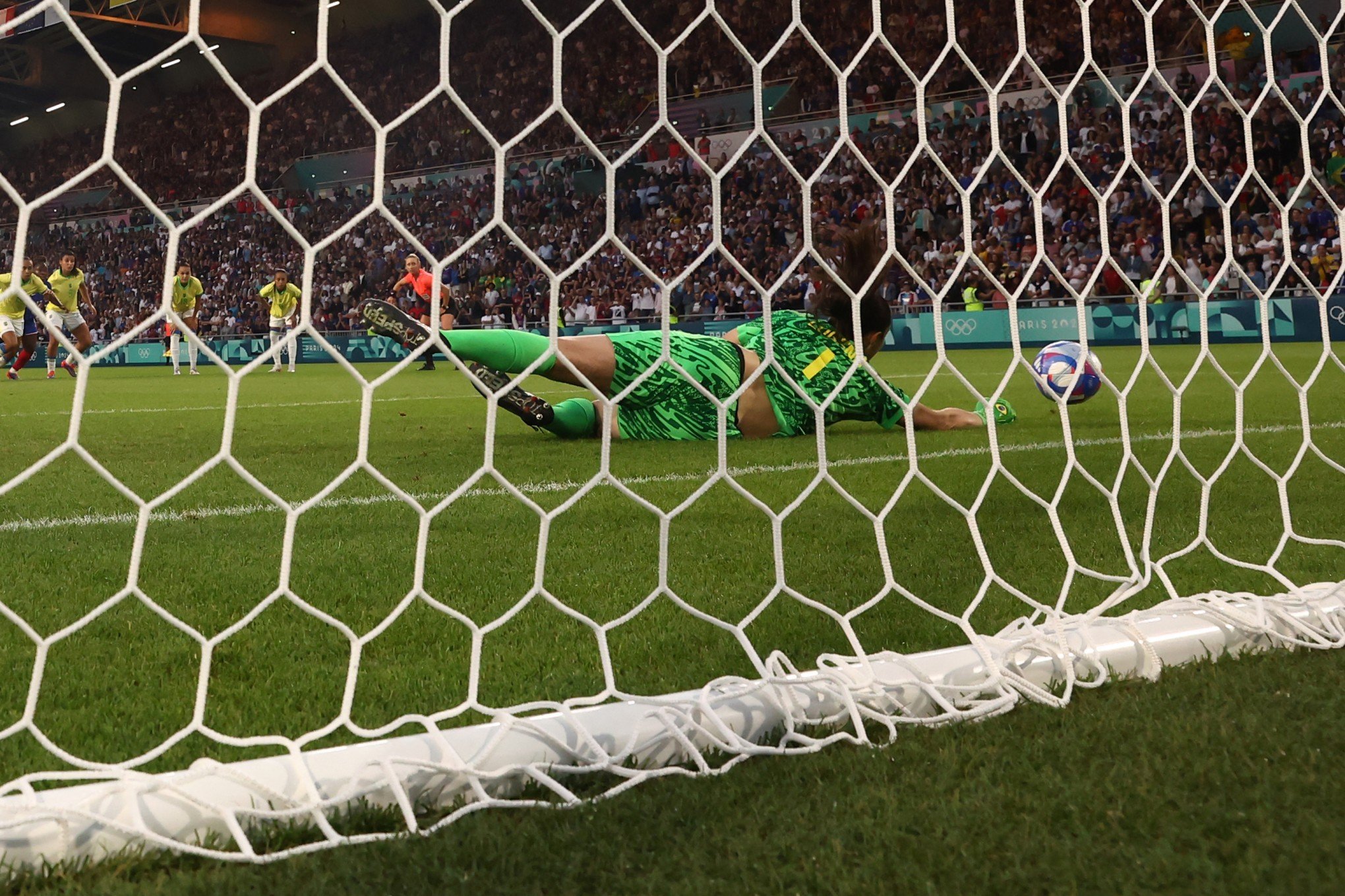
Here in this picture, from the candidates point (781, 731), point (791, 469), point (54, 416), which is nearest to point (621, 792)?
point (781, 731)

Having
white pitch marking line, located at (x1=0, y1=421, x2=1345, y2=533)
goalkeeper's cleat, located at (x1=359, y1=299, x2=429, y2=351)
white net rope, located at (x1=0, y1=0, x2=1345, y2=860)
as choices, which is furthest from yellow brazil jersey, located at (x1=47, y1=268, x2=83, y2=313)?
white net rope, located at (x1=0, y1=0, x2=1345, y2=860)

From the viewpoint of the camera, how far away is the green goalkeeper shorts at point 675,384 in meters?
4.27

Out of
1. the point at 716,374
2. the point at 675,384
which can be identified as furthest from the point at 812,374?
the point at 675,384

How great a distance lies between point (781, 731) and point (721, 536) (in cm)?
126

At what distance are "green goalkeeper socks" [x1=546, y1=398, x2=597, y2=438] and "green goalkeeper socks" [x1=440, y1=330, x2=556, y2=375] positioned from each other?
260 mm

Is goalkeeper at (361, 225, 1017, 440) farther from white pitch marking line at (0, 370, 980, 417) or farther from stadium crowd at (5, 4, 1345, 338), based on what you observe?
stadium crowd at (5, 4, 1345, 338)

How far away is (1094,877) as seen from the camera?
93 cm

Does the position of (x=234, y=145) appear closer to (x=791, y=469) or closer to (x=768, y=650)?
(x=791, y=469)

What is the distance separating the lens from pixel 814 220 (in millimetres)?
9828

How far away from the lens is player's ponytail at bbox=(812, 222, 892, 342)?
3645mm

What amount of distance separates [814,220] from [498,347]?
608 centimetres

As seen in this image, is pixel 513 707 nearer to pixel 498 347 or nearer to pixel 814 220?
pixel 498 347

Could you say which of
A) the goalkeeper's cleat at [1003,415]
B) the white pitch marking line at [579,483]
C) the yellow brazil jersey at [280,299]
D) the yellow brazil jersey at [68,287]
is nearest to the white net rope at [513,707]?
the white pitch marking line at [579,483]

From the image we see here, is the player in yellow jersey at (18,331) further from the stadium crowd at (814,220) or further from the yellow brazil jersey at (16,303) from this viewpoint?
the stadium crowd at (814,220)
